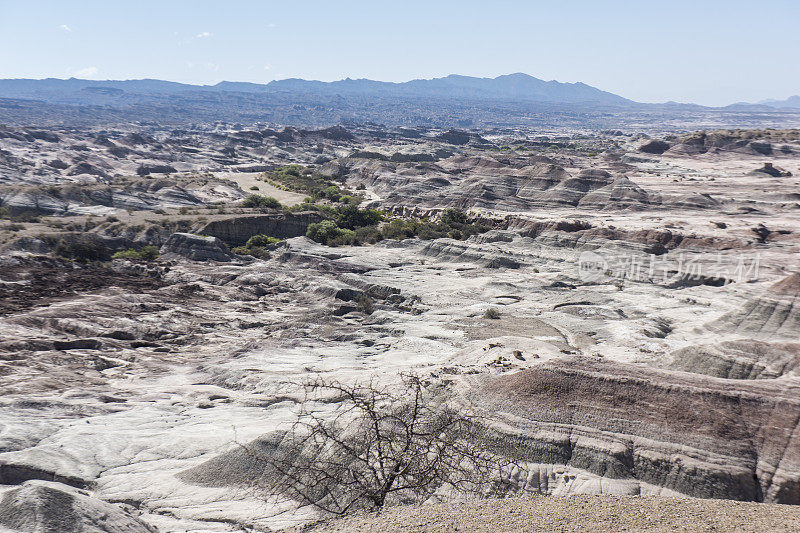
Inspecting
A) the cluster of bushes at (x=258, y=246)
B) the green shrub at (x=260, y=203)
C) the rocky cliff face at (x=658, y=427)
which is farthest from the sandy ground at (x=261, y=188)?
the rocky cliff face at (x=658, y=427)

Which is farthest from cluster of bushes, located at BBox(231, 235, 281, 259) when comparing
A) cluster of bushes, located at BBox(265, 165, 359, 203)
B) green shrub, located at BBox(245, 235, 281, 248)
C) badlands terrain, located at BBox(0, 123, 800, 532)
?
cluster of bushes, located at BBox(265, 165, 359, 203)

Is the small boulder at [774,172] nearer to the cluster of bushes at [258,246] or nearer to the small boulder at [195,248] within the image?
the cluster of bushes at [258,246]

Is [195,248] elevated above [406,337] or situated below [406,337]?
above

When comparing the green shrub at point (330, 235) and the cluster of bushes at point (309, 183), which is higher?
the cluster of bushes at point (309, 183)

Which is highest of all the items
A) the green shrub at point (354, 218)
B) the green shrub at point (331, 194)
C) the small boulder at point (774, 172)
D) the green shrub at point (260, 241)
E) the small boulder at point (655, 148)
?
the small boulder at point (655, 148)

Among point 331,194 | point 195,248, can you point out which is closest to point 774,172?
point 331,194

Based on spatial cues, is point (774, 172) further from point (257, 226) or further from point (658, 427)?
point (658, 427)
